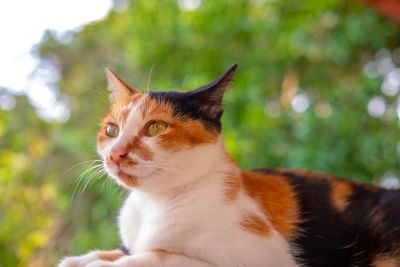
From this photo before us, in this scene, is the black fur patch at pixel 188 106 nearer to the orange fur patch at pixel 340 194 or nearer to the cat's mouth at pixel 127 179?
the cat's mouth at pixel 127 179

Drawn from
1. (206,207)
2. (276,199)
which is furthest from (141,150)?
(276,199)

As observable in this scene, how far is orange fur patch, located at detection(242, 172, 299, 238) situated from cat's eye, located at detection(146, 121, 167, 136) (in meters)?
0.19

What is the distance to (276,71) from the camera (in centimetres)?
211

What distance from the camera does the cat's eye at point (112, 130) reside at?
0.80 m

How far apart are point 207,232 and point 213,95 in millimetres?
227

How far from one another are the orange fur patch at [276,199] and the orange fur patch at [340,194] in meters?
0.08

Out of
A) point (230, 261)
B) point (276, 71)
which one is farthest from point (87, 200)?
point (230, 261)

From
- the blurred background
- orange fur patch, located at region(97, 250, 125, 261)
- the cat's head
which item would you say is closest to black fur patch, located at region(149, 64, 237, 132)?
the cat's head

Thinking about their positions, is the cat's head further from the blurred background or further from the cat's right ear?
the blurred background

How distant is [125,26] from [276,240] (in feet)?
5.50

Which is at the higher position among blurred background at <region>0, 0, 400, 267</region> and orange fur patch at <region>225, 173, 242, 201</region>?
blurred background at <region>0, 0, 400, 267</region>

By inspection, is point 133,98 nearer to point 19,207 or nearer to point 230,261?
point 230,261

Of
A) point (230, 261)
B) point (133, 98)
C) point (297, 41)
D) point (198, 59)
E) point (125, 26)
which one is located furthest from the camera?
point (125, 26)

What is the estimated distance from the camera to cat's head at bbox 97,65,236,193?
726mm
